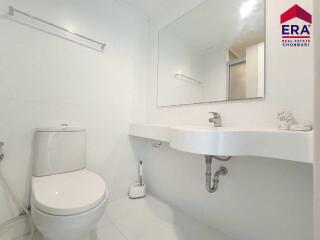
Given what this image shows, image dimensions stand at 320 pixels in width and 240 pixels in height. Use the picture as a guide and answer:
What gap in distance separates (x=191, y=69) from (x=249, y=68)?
19.9 inches

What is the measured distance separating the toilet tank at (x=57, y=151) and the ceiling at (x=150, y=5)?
133cm

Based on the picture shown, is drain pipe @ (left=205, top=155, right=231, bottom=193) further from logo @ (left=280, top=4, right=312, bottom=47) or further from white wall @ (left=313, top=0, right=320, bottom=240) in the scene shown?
logo @ (left=280, top=4, right=312, bottom=47)

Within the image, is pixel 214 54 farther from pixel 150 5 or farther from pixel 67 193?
pixel 67 193

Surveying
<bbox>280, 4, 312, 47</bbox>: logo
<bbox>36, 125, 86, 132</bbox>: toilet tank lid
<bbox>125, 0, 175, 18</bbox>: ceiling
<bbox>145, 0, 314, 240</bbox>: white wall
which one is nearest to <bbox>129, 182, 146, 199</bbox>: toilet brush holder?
<bbox>145, 0, 314, 240</bbox>: white wall

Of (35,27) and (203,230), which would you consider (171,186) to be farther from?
(35,27)

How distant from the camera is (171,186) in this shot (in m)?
1.46

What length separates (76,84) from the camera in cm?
126

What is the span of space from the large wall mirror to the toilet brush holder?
86 cm

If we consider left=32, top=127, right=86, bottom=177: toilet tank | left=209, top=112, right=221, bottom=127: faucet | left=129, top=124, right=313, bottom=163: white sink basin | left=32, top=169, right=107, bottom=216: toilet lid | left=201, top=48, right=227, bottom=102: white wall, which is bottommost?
left=32, top=169, right=107, bottom=216: toilet lid

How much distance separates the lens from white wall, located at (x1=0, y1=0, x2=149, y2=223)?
3.32 ft

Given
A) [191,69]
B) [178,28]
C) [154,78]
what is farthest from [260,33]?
[154,78]

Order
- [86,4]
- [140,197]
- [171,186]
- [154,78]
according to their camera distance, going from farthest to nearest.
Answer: [154,78]
[140,197]
[171,186]
[86,4]

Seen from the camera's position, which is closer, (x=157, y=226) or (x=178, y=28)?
(x=157, y=226)

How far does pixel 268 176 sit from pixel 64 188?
3.78 feet
